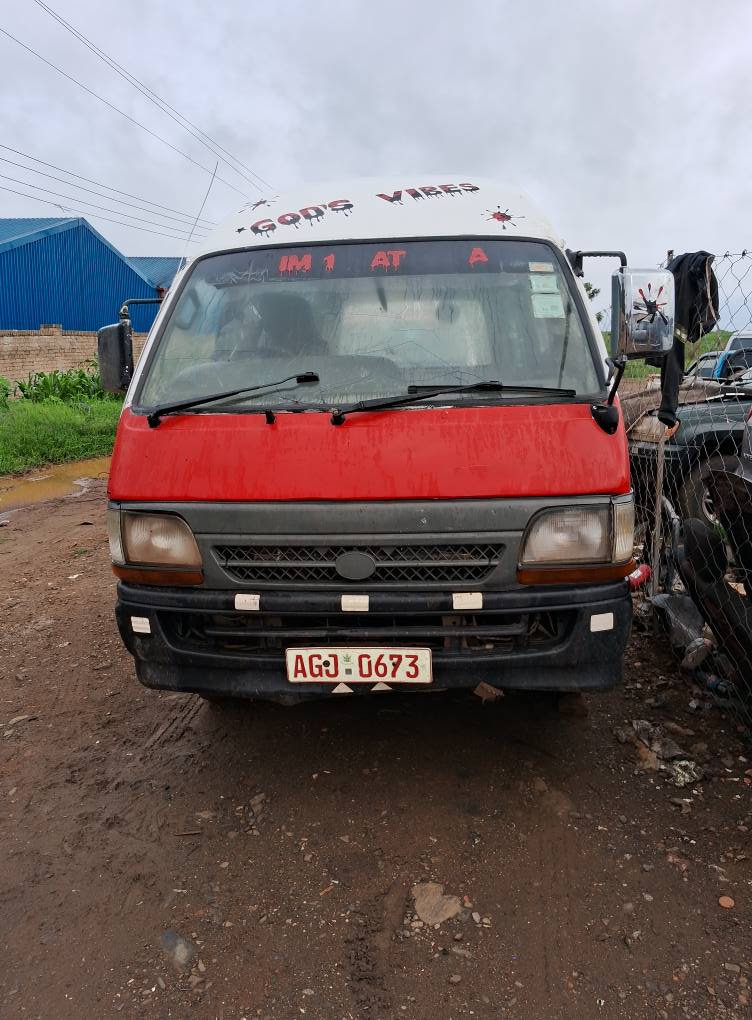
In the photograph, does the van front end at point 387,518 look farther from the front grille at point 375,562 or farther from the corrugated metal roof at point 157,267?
the corrugated metal roof at point 157,267

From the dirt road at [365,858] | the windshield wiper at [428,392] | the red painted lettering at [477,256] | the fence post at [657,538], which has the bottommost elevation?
the dirt road at [365,858]

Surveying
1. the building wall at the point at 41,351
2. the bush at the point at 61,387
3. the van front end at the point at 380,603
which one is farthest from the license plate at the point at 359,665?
the building wall at the point at 41,351

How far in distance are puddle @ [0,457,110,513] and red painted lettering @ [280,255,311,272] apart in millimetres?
6521

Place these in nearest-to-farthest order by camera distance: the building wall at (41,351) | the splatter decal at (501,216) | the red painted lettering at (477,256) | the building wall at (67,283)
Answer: the red painted lettering at (477,256)
the splatter decal at (501,216)
the building wall at (41,351)
the building wall at (67,283)

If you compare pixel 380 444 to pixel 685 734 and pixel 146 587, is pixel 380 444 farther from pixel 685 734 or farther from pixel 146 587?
pixel 685 734

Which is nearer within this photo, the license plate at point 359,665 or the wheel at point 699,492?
the license plate at point 359,665

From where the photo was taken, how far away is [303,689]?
2.63 metres

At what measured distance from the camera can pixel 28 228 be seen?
2311 centimetres

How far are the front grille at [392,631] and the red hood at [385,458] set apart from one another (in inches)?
16.9

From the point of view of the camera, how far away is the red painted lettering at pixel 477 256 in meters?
3.17

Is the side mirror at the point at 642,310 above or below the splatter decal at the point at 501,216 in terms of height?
below

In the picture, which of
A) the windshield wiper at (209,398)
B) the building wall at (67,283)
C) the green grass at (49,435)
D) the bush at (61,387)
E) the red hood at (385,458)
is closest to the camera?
the red hood at (385,458)

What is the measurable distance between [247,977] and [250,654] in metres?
0.99

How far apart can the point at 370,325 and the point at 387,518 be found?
988 millimetres
